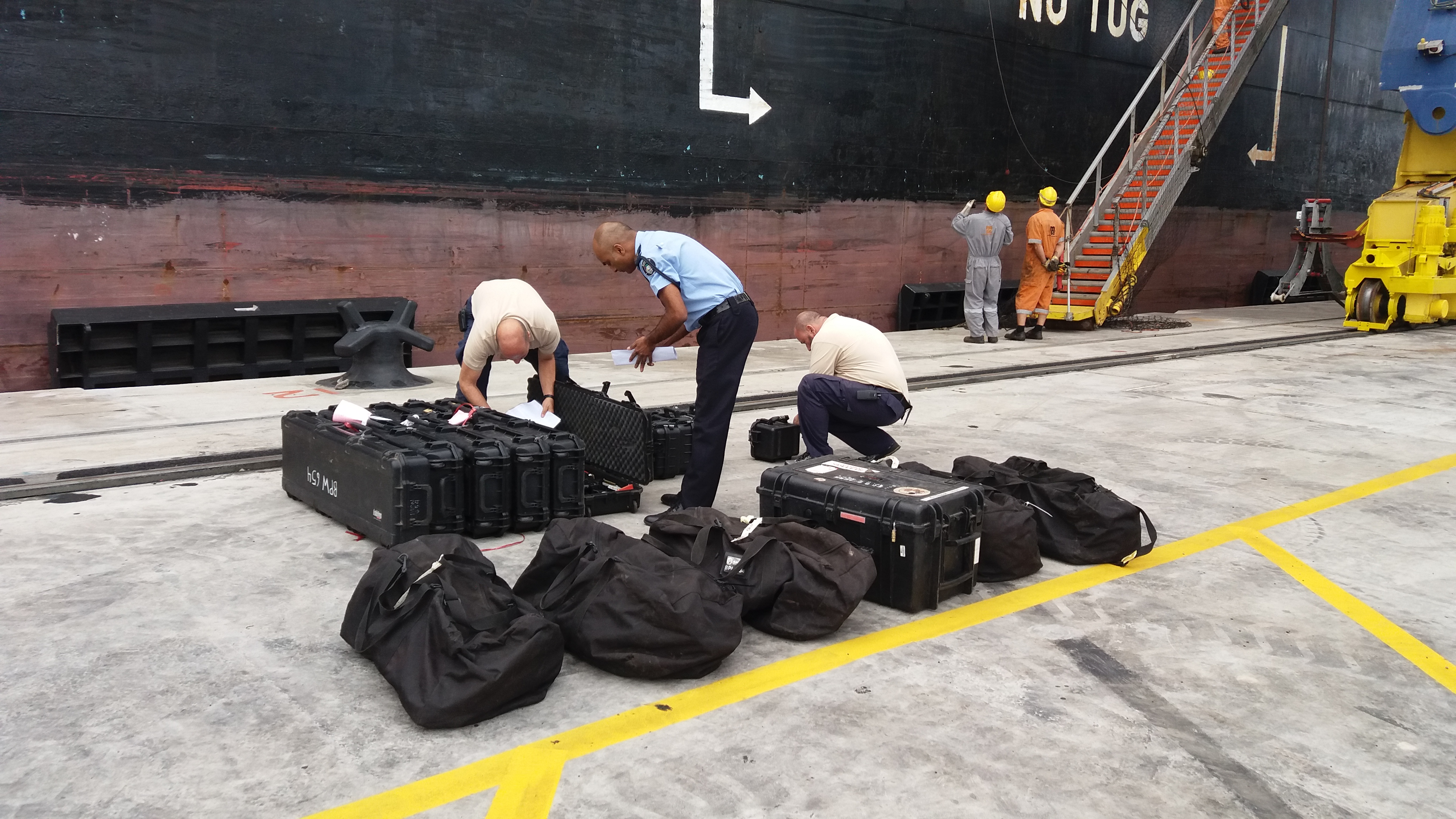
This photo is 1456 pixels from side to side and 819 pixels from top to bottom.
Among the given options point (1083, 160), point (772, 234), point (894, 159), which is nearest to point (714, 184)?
point (772, 234)

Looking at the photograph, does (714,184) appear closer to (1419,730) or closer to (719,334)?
(719,334)

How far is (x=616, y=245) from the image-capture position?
6012 millimetres

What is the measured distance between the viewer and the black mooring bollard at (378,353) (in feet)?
34.1

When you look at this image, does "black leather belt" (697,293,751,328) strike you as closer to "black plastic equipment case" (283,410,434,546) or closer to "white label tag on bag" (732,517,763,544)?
"white label tag on bag" (732,517,763,544)

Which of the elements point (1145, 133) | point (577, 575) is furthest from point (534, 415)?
point (1145, 133)

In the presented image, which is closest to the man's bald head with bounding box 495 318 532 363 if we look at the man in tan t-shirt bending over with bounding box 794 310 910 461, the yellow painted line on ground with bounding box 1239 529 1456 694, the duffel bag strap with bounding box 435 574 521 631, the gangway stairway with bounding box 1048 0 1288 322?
the man in tan t-shirt bending over with bounding box 794 310 910 461

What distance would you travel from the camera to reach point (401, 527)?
5445mm

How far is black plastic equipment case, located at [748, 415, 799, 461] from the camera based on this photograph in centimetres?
794

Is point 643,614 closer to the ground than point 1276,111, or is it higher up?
closer to the ground

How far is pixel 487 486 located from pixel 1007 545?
8.84 ft

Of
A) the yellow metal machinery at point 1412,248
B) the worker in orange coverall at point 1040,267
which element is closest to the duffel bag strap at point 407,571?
the worker in orange coverall at point 1040,267

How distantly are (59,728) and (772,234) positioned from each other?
1261 centimetres

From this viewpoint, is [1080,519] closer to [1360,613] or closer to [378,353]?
[1360,613]

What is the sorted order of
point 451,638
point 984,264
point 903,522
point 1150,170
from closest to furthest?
point 451,638
point 903,522
point 984,264
point 1150,170
